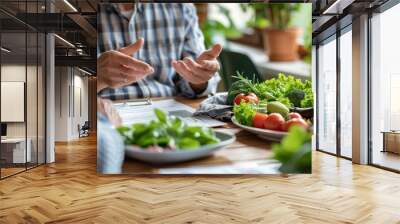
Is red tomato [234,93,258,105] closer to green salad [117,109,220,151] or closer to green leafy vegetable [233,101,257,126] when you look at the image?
green leafy vegetable [233,101,257,126]

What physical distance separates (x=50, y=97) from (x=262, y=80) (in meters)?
4.76

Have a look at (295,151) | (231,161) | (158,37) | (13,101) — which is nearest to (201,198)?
(231,161)

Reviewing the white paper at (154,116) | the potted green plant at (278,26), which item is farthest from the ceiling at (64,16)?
the white paper at (154,116)

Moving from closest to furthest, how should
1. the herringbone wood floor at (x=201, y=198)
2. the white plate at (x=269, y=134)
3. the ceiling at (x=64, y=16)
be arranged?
the white plate at (x=269, y=134) → the herringbone wood floor at (x=201, y=198) → the ceiling at (x=64, y=16)

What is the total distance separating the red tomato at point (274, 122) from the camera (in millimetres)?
3455

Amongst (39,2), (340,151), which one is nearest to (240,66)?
(39,2)

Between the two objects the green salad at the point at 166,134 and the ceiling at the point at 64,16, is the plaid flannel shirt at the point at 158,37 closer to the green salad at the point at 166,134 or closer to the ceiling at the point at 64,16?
the green salad at the point at 166,134

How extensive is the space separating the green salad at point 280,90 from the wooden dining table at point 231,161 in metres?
0.31

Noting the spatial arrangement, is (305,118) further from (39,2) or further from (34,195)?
(39,2)

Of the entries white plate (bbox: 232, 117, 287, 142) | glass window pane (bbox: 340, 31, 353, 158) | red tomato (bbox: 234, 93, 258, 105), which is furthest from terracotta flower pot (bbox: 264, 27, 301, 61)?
glass window pane (bbox: 340, 31, 353, 158)

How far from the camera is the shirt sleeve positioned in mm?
3570

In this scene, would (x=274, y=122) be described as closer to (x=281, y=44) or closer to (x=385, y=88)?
(x=281, y=44)

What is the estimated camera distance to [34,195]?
4551 mm

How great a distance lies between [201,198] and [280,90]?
146 centimetres
